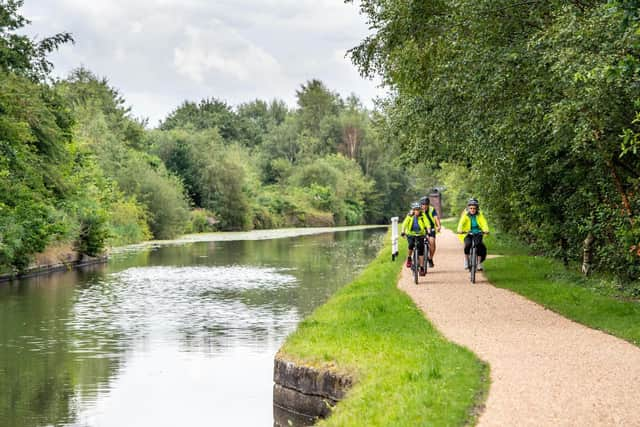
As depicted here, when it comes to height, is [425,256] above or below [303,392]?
above

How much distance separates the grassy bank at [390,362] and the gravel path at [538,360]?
0.26 meters

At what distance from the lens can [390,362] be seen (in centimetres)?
1062

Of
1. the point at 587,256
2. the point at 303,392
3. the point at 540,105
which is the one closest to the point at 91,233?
the point at 587,256

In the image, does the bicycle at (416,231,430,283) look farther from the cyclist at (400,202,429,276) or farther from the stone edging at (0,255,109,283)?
the stone edging at (0,255,109,283)

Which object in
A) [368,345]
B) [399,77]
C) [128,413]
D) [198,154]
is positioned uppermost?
[198,154]

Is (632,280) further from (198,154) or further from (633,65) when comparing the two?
(198,154)

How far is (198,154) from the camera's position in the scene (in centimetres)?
7238

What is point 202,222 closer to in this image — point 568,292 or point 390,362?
point 568,292

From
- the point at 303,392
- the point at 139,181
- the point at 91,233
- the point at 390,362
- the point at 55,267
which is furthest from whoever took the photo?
the point at 139,181

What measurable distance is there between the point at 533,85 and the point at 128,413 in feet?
26.1

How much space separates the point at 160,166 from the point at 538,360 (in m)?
57.1

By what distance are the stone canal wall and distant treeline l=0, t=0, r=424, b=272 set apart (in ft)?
54.9

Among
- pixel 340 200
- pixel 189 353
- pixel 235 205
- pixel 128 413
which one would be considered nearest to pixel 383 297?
pixel 189 353

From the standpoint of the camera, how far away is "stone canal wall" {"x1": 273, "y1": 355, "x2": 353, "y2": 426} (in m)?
10.7
